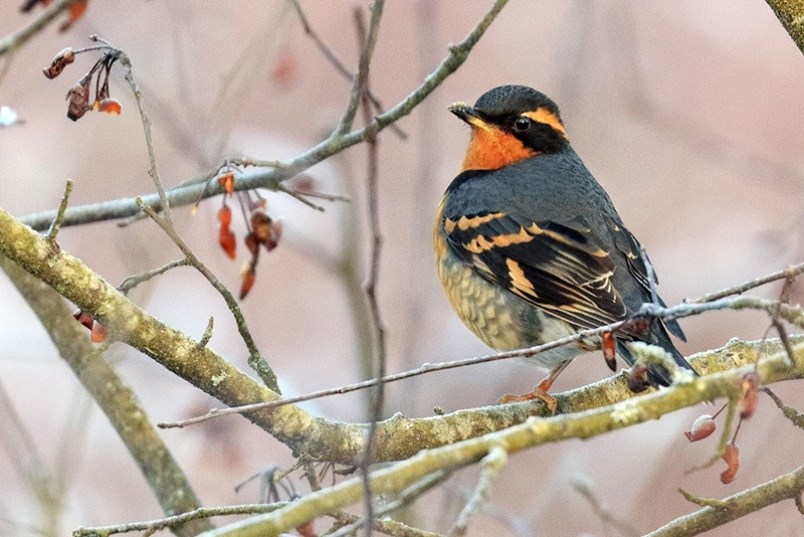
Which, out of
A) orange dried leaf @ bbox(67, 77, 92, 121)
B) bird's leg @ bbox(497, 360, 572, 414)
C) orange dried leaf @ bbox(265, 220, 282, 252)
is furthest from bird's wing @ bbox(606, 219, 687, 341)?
orange dried leaf @ bbox(67, 77, 92, 121)

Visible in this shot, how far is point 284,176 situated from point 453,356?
3.77 meters

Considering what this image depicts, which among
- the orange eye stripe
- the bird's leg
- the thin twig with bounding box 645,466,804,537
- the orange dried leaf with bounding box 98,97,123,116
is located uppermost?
the orange dried leaf with bounding box 98,97,123,116

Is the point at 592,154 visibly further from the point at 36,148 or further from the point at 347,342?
the point at 36,148

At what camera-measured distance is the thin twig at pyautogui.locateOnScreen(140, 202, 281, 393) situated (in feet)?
9.52

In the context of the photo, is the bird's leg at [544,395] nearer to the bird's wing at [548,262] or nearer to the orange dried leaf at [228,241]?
the bird's wing at [548,262]

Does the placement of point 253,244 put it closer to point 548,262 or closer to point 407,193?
point 548,262

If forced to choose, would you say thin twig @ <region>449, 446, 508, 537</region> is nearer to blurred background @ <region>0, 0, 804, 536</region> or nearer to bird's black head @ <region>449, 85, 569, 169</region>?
bird's black head @ <region>449, 85, 569, 169</region>

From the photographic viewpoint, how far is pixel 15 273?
164 inches

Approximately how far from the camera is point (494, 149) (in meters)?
5.35

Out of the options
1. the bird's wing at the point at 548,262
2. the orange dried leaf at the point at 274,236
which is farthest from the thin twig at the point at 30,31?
the bird's wing at the point at 548,262

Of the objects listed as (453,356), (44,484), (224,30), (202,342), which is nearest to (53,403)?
(453,356)

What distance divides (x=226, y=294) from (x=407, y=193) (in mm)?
6718

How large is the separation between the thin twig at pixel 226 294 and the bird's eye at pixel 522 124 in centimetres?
240

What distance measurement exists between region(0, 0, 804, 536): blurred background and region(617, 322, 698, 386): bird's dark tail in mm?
1710
